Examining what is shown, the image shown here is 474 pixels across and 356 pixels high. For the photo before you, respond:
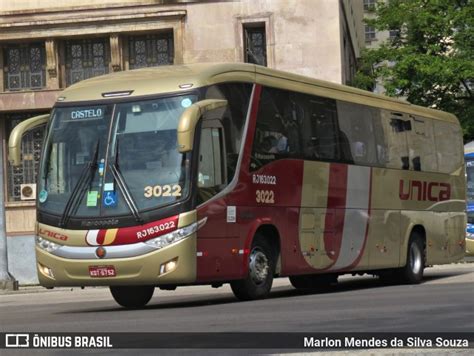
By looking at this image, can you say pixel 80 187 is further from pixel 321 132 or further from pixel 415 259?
pixel 415 259

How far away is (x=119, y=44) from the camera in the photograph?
112 ft

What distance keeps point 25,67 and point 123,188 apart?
21.1m

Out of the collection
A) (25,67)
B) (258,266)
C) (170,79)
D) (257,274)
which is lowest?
(257,274)

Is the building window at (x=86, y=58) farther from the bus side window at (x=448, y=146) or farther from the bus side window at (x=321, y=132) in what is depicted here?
the bus side window at (x=321, y=132)

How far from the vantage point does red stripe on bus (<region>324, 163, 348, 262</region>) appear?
59.9ft

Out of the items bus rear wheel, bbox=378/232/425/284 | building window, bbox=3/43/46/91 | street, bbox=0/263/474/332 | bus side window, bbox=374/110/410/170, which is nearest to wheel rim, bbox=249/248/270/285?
street, bbox=0/263/474/332

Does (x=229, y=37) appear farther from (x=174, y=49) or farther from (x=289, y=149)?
(x=289, y=149)

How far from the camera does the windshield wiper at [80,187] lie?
1512 cm

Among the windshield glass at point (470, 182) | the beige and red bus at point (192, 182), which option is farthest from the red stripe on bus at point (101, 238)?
the windshield glass at point (470, 182)

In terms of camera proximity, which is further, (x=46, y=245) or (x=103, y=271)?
(x=46, y=245)

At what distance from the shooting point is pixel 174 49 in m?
34.0

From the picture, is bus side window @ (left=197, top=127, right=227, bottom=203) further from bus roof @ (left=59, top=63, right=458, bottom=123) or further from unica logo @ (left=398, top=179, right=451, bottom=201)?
unica logo @ (left=398, top=179, right=451, bottom=201)

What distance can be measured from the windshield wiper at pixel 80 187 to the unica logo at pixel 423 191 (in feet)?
25.3

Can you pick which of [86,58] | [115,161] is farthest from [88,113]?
[86,58]
